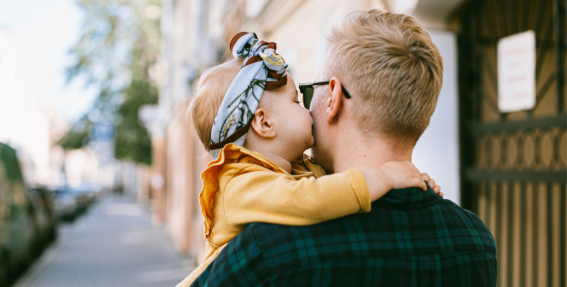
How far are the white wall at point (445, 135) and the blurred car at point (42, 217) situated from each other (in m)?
9.64

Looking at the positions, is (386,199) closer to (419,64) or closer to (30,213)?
(419,64)

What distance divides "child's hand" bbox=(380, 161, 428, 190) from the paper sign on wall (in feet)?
8.19

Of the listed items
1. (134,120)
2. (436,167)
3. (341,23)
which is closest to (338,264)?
(341,23)

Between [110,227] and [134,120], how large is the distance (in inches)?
256

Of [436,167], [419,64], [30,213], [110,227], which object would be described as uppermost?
[419,64]

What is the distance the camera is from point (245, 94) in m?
1.46

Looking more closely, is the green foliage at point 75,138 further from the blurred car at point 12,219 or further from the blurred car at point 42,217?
the blurred car at point 12,219

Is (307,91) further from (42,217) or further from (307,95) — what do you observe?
(42,217)

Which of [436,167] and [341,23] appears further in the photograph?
[436,167]

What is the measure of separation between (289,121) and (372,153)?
257mm

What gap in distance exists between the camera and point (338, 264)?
3.96ft

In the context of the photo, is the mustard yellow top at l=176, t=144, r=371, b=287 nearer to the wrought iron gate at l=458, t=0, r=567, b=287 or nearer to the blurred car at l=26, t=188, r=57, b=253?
the wrought iron gate at l=458, t=0, r=567, b=287

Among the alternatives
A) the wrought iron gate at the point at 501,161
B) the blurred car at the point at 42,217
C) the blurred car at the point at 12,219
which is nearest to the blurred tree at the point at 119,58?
the blurred car at the point at 42,217

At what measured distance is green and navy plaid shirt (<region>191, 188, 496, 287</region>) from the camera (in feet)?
3.92
